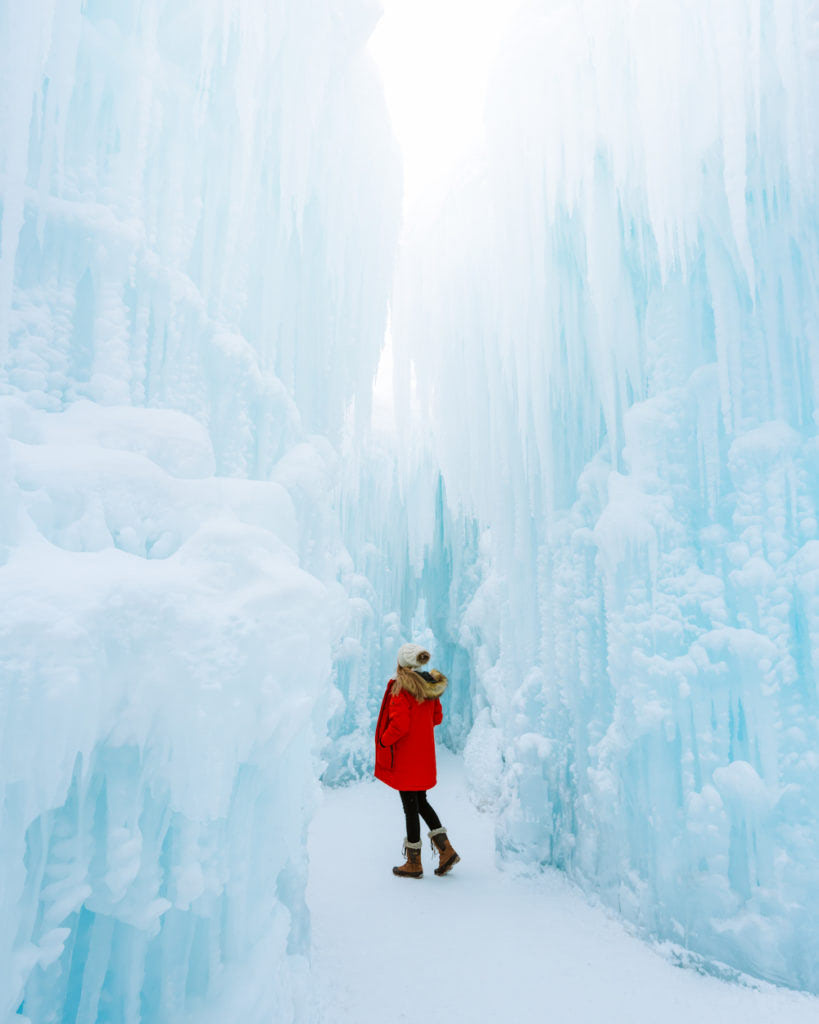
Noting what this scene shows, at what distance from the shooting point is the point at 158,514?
2.15 meters

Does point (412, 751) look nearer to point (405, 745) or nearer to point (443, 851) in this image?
point (405, 745)

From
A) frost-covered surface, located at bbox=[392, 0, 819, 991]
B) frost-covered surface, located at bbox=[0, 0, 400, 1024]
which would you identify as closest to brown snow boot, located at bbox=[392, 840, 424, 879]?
frost-covered surface, located at bbox=[392, 0, 819, 991]

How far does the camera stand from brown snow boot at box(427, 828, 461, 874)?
12.5ft

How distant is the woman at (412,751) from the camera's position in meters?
3.72

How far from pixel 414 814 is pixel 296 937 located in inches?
51.7

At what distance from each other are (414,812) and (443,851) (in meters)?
0.38

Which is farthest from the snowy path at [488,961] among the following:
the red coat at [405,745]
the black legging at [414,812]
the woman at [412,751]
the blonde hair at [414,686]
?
the blonde hair at [414,686]

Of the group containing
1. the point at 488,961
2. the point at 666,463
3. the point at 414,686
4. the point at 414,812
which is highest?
the point at 666,463

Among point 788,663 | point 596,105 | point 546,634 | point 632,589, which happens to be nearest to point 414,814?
point 546,634

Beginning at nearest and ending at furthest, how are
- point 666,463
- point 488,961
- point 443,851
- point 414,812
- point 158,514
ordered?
point 158,514 < point 488,961 < point 666,463 < point 414,812 < point 443,851

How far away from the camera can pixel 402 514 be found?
8539 mm

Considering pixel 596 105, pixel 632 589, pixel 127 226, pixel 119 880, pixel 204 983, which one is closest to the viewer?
pixel 119 880

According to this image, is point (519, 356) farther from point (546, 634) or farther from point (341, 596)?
point (341, 596)

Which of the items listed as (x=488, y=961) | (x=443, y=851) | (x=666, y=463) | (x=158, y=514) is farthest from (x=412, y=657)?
(x=158, y=514)
